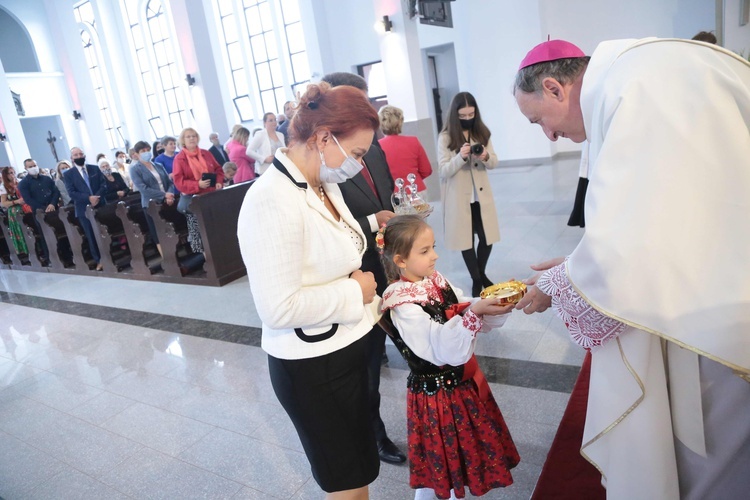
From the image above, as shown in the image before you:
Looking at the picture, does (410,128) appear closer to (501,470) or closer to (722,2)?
(722,2)

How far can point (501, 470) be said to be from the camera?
5.86ft

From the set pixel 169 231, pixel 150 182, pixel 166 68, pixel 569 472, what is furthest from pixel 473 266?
pixel 166 68

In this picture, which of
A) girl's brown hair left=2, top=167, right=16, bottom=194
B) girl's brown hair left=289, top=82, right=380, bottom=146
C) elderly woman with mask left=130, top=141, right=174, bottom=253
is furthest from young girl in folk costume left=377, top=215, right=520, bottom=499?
girl's brown hair left=2, top=167, right=16, bottom=194

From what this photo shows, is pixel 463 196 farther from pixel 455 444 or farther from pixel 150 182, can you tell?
pixel 150 182

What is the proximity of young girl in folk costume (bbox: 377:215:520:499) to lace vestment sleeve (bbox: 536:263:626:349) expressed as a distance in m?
0.38

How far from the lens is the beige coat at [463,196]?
3.98 m

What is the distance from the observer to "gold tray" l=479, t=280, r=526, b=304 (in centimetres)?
154

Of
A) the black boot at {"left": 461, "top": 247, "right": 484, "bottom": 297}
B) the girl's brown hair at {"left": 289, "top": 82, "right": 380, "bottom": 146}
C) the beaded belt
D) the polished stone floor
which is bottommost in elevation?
the polished stone floor

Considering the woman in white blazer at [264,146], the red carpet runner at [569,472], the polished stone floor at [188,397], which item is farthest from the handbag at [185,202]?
the red carpet runner at [569,472]

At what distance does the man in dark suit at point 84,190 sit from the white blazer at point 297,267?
281 inches

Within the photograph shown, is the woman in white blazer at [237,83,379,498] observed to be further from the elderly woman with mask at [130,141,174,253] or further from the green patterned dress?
the green patterned dress

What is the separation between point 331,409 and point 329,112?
869mm

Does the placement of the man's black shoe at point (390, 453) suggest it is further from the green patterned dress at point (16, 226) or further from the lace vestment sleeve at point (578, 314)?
the green patterned dress at point (16, 226)

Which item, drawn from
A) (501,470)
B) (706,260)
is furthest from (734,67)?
(501,470)
